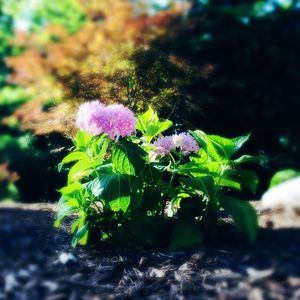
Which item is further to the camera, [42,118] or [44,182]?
[44,182]

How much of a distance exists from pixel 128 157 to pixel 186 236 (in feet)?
1.74

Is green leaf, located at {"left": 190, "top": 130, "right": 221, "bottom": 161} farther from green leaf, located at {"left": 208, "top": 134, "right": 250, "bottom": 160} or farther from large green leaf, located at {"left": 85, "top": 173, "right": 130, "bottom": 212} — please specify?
large green leaf, located at {"left": 85, "top": 173, "right": 130, "bottom": 212}

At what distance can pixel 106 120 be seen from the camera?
1.78m

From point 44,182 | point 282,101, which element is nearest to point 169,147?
point 44,182

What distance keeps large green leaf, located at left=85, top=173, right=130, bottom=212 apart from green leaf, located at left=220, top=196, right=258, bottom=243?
0.54 m

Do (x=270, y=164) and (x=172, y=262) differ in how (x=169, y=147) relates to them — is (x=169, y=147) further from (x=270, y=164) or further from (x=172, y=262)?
(x=270, y=164)

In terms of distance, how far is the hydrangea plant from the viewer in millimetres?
1842

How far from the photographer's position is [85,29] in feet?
10.3

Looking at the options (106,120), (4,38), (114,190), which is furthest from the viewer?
(4,38)

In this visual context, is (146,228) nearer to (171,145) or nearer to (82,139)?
(171,145)

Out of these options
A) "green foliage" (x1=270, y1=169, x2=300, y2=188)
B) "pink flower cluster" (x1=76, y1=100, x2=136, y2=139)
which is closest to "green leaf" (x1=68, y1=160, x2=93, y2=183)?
"pink flower cluster" (x1=76, y1=100, x2=136, y2=139)

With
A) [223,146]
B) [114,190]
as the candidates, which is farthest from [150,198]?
[223,146]

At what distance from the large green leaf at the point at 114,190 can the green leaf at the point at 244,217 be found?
54 cm

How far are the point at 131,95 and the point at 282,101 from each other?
8.19 feet
